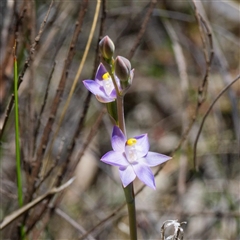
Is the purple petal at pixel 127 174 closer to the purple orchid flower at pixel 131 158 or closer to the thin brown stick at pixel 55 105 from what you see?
the purple orchid flower at pixel 131 158

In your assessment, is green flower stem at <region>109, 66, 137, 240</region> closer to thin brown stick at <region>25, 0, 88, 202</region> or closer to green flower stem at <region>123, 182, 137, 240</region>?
green flower stem at <region>123, 182, 137, 240</region>

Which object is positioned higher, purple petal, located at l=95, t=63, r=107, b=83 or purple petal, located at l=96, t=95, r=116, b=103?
purple petal, located at l=95, t=63, r=107, b=83

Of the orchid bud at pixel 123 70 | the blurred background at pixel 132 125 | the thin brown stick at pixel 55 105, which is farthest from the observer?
the blurred background at pixel 132 125

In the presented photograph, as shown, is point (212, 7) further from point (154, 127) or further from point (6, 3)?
point (6, 3)

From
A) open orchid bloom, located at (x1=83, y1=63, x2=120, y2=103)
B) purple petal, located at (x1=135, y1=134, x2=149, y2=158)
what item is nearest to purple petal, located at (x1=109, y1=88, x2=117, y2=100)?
open orchid bloom, located at (x1=83, y1=63, x2=120, y2=103)

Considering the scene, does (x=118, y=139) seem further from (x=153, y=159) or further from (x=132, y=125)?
(x=132, y=125)

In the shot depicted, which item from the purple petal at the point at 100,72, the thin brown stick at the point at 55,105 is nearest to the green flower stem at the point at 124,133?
the purple petal at the point at 100,72

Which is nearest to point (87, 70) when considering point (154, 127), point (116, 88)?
point (154, 127)
